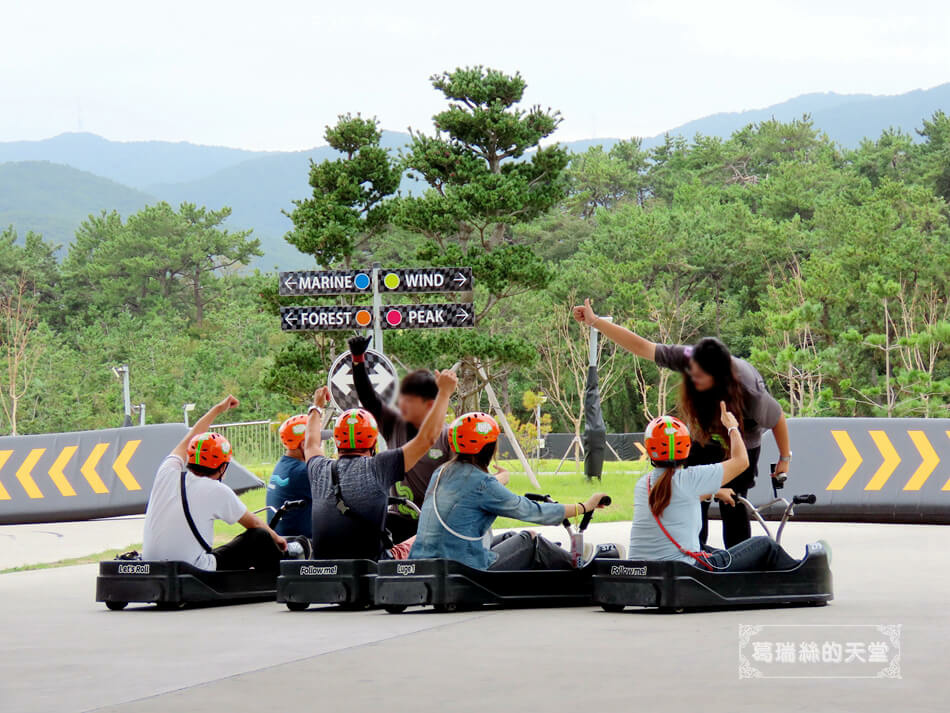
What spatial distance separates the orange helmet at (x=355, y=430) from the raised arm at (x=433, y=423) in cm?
32

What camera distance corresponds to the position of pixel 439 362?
158 ft

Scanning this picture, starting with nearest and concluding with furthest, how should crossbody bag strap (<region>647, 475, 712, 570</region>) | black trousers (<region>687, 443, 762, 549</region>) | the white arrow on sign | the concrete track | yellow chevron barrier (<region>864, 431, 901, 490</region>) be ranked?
the concrete track
crossbody bag strap (<region>647, 475, 712, 570</region>)
black trousers (<region>687, 443, 762, 549</region>)
the white arrow on sign
yellow chevron barrier (<region>864, 431, 901, 490</region>)

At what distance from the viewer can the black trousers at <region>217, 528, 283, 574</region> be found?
11672 millimetres

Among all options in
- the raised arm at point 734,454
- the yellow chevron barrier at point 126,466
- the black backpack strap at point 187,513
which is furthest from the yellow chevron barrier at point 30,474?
the raised arm at point 734,454

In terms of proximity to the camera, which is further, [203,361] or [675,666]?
[203,361]

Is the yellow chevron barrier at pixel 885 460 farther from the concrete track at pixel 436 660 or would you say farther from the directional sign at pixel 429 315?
the concrete track at pixel 436 660

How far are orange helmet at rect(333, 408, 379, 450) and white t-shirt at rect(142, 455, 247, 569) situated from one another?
2.91 feet

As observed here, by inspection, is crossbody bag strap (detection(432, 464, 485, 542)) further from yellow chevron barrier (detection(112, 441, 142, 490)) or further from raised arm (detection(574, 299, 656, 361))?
yellow chevron barrier (detection(112, 441, 142, 490))

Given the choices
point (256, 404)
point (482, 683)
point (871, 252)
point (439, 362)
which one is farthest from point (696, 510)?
point (256, 404)

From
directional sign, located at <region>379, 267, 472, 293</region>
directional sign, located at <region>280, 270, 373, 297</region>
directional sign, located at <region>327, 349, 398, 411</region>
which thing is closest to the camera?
directional sign, located at <region>327, 349, 398, 411</region>

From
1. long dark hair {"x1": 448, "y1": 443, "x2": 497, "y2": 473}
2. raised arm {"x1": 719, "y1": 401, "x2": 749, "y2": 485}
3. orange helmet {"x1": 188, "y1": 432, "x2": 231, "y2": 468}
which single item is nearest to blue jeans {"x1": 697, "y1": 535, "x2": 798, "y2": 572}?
raised arm {"x1": 719, "y1": 401, "x2": 749, "y2": 485}

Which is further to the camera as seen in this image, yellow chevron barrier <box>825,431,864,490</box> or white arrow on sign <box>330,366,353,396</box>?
yellow chevron barrier <box>825,431,864,490</box>

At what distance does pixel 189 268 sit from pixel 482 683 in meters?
84.8

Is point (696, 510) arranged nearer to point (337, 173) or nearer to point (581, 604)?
point (581, 604)
